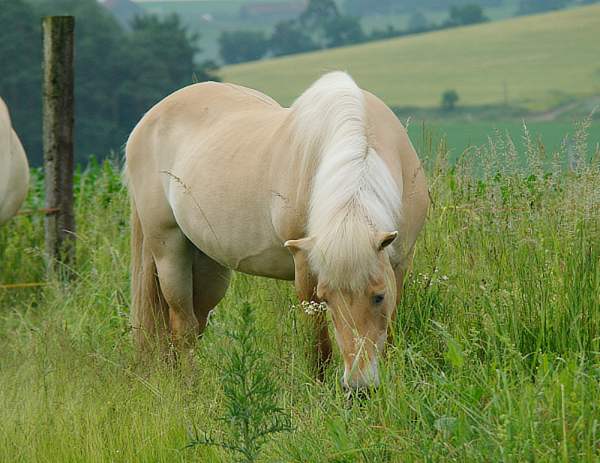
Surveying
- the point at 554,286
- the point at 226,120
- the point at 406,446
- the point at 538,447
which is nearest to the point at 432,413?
the point at 406,446

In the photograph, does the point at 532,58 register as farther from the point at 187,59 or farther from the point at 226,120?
the point at 226,120

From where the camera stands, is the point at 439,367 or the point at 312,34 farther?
the point at 312,34

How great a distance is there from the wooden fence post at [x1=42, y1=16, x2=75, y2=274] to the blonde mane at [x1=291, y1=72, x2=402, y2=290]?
4041 millimetres

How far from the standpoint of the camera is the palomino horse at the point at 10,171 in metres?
7.59

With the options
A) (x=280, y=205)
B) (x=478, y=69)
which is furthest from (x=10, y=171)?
(x=478, y=69)

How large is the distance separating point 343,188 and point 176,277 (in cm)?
226

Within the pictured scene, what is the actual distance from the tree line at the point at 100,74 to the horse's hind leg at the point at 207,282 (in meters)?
29.9

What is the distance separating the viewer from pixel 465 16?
76.4 m

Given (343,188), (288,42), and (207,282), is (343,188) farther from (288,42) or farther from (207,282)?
(288,42)

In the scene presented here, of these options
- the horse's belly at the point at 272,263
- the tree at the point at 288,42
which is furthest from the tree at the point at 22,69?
the horse's belly at the point at 272,263

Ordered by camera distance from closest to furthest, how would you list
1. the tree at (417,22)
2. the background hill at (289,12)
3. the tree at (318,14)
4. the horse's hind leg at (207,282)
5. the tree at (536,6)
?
the horse's hind leg at (207,282), the tree at (318,14), the tree at (536,6), the tree at (417,22), the background hill at (289,12)

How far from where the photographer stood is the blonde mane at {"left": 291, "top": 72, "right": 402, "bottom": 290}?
4.11 m

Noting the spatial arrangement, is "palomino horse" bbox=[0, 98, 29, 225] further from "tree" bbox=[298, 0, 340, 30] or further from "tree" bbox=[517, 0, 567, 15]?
"tree" bbox=[517, 0, 567, 15]

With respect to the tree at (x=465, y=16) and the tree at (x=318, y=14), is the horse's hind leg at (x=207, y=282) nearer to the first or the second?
the tree at (x=318, y=14)
